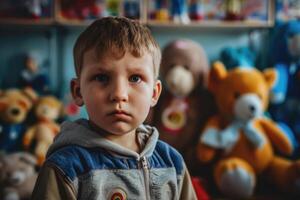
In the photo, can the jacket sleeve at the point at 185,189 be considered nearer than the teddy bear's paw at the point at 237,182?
Yes

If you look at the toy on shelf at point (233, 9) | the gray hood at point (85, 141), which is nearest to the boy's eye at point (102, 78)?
the gray hood at point (85, 141)

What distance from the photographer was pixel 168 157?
79 centimetres

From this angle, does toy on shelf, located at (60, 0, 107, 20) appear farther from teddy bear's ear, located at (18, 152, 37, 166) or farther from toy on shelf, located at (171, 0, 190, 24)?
teddy bear's ear, located at (18, 152, 37, 166)

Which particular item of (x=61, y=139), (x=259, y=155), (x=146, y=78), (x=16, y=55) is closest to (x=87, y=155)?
(x=61, y=139)

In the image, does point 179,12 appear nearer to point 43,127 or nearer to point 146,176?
point 43,127

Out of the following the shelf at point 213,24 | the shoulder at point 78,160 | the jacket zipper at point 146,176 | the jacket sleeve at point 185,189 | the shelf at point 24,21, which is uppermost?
the shelf at point 24,21

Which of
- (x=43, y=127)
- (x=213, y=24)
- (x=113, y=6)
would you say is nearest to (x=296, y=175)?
(x=213, y=24)

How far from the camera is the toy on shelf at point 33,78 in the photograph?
93.4 inches

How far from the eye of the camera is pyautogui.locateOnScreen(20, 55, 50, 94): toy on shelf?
237cm

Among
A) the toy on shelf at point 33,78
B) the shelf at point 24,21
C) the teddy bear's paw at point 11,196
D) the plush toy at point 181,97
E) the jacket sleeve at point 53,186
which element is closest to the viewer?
the jacket sleeve at point 53,186

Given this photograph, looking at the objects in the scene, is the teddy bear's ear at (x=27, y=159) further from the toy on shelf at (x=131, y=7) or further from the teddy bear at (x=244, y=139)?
the toy on shelf at (x=131, y=7)

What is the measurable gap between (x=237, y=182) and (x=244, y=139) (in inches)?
9.2

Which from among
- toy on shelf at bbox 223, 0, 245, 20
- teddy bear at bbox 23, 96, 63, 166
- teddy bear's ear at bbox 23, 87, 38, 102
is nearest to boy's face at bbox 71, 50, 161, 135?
teddy bear at bbox 23, 96, 63, 166

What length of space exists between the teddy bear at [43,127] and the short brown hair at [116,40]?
1.36 metres
